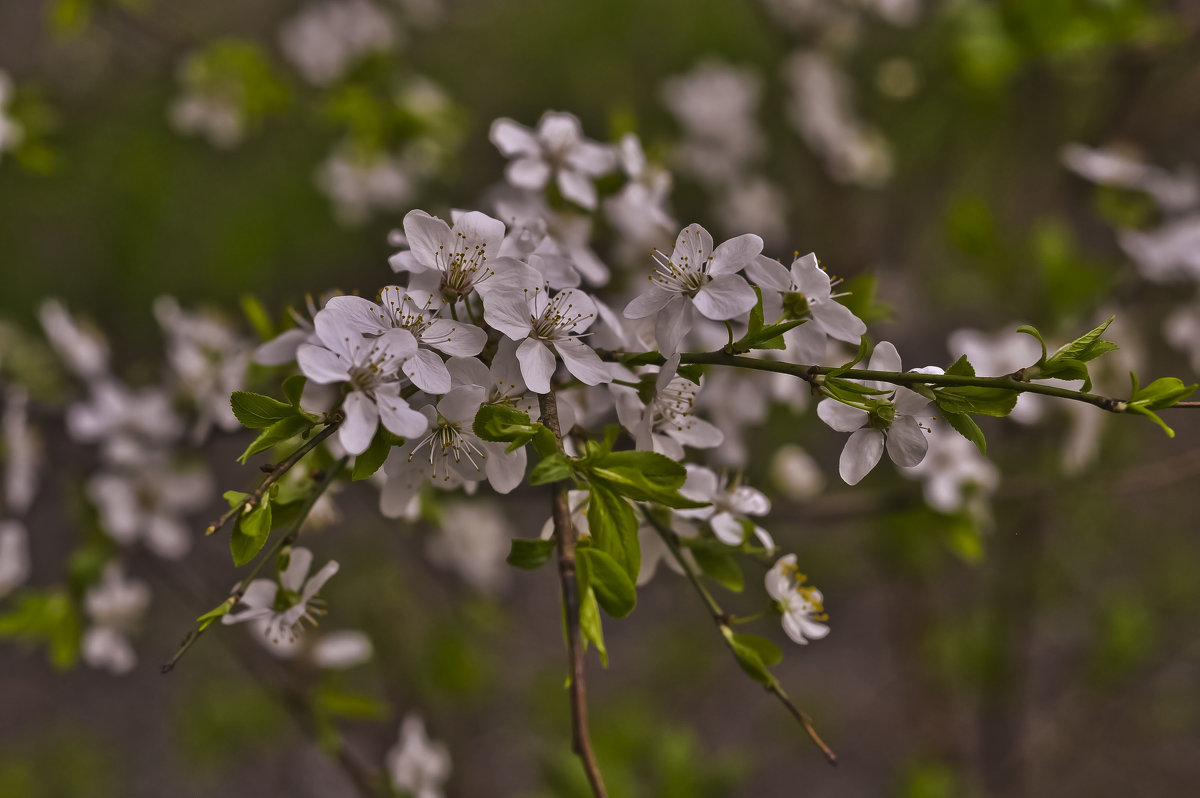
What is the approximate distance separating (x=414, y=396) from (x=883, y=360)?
31 cm

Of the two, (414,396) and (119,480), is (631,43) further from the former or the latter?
(414,396)

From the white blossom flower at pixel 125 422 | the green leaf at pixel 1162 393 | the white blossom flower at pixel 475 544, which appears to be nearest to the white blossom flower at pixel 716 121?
the white blossom flower at pixel 475 544

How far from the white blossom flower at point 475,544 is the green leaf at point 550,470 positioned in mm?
1110

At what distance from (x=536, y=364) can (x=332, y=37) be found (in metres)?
1.43

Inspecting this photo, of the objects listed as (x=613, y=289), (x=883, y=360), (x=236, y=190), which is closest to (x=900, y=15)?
(x=613, y=289)

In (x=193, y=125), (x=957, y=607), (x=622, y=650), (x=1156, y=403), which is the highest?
(x=1156, y=403)

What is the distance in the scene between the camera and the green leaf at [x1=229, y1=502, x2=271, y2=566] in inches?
21.1

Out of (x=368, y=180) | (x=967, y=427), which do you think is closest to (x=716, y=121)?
(x=368, y=180)

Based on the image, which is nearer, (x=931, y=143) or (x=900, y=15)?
(x=900, y=15)

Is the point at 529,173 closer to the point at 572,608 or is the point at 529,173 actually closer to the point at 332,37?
the point at 572,608

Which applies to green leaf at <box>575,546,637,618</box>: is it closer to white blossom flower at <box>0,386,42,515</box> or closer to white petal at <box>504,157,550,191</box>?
white petal at <box>504,157,550,191</box>

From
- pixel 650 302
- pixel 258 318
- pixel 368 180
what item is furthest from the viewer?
pixel 368 180

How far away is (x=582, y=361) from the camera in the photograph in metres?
0.57

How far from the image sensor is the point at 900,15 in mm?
1548
